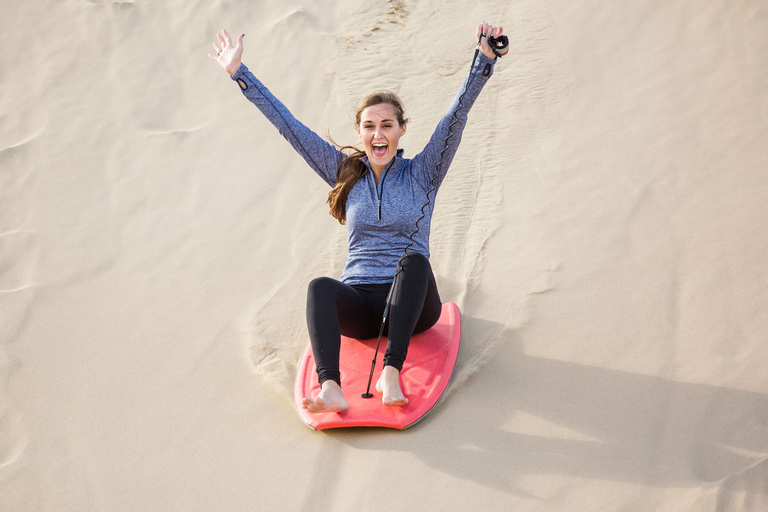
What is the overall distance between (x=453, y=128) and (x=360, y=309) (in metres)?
0.78

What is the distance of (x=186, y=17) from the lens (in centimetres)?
499

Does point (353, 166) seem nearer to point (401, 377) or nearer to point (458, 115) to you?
point (458, 115)

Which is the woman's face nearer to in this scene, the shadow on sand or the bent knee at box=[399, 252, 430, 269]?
the bent knee at box=[399, 252, 430, 269]

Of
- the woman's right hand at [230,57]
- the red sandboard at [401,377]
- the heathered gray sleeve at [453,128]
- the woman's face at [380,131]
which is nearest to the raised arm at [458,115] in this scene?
the heathered gray sleeve at [453,128]

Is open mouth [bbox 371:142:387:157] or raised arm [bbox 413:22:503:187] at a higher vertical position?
raised arm [bbox 413:22:503:187]

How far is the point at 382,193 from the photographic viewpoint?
2625mm

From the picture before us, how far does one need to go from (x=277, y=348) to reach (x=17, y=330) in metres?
1.17

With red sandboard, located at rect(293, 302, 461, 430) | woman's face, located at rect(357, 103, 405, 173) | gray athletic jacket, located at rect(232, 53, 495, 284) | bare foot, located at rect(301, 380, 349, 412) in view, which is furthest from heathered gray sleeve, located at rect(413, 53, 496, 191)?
bare foot, located at rect(301, 380, 349, 412)

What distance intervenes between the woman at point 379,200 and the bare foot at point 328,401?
0.61ft

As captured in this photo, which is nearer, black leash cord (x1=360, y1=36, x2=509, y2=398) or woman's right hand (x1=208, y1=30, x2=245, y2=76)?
black leash cord (x1=360, y1=36, x2=509, y2=398)

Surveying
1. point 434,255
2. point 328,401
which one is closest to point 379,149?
point 434,255

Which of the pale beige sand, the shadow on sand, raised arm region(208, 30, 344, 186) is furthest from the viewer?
raised arm region(208, 30, 344, 186)

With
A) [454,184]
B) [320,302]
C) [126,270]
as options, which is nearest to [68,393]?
[126,270]

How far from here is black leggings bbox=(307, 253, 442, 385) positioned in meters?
2.29
